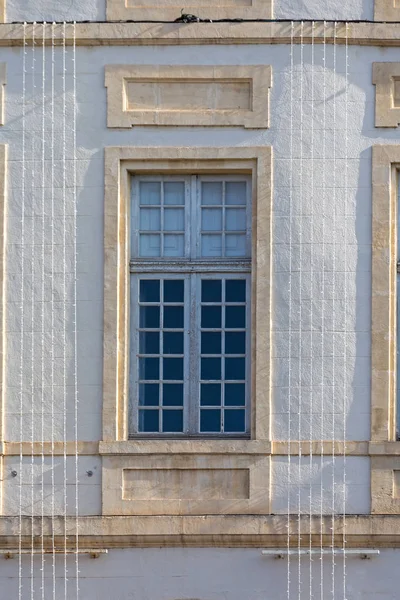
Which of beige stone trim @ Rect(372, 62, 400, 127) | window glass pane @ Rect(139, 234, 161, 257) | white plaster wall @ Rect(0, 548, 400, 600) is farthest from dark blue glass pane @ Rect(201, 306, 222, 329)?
beige stone trim @ Rect(372, 62, 400, 127)

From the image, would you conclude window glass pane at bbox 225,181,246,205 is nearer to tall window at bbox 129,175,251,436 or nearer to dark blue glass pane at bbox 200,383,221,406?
tall window at bbox 129,175,251,436

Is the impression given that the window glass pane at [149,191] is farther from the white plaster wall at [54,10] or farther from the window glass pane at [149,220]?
the white plaster wall at [54,10]

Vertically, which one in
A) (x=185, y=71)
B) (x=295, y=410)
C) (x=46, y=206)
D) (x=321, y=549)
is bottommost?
(x=321, y=549)

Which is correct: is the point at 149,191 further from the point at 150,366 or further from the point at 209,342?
the point at 150,366

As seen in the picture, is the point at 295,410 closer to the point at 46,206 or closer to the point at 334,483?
the point at 334,483

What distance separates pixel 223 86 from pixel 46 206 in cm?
175

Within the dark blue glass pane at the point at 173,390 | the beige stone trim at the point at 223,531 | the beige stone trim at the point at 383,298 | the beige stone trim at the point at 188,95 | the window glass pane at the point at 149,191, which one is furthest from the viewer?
the window glass pane at the point at 149,191

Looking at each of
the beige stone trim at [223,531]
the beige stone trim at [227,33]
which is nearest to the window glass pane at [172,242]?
the beige stone trim at [227,33]

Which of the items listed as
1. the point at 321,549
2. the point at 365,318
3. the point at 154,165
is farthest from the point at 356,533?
the point at 154,165

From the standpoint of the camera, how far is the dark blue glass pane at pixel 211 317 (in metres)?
17.3

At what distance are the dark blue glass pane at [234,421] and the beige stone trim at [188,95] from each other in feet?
7.70

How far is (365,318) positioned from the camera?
17062 mm

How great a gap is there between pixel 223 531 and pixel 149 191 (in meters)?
2.87

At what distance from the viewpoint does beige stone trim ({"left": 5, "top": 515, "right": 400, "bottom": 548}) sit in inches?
662
